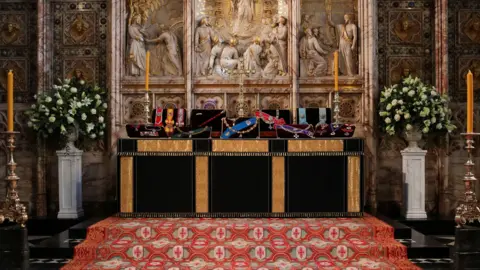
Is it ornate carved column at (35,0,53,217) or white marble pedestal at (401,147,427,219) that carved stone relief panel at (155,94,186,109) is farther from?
white marble pedestal at (401,147,427,219)

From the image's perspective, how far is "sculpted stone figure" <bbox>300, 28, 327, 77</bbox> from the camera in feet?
33.3

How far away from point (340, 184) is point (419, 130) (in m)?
1.94

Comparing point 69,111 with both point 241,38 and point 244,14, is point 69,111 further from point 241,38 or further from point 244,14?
point 244,14

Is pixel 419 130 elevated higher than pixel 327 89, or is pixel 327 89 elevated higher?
pixel 327 89

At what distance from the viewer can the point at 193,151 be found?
8.26 metres

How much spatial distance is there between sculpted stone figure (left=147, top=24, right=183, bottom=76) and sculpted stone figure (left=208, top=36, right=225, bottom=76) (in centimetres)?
55

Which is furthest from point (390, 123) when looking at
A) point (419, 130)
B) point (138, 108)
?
point (138, 108)

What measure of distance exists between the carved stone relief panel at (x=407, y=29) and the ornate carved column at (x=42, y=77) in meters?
5.90

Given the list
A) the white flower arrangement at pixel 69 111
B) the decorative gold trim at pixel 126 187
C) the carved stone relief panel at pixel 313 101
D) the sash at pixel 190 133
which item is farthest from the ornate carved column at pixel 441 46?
the white flower arrangement at pixel 69 111

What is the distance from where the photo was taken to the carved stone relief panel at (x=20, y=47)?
398 inches

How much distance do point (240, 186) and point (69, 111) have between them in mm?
3004

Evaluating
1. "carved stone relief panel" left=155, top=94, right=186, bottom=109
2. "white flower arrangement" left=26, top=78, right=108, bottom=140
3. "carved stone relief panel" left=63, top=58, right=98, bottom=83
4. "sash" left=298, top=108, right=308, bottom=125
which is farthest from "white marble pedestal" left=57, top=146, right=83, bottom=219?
"sash" left=298, top=108, right=308, bottom=125

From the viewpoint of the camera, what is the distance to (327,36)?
10305 millimetres

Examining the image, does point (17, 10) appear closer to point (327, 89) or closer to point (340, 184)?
point (327, 89)
